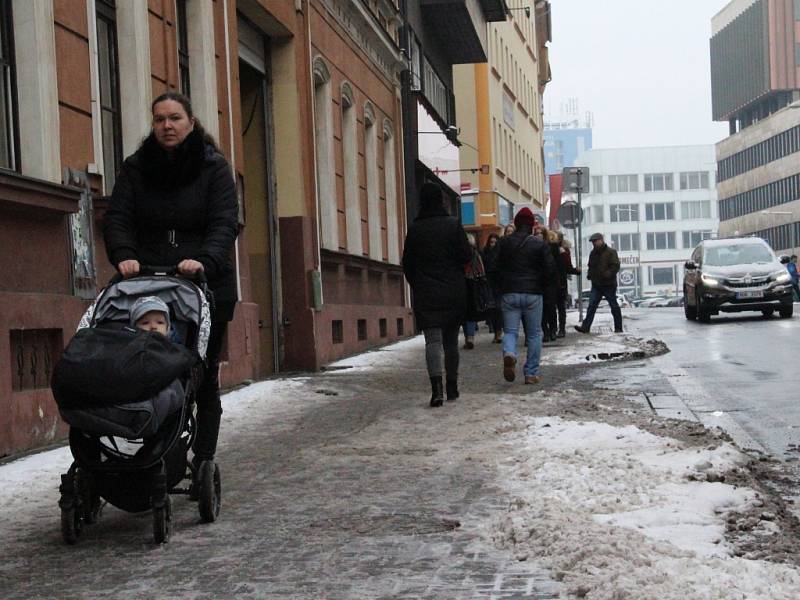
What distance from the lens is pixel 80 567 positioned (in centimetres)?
543

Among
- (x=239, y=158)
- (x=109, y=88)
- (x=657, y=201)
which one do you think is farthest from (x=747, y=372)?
(x=657, y=201)

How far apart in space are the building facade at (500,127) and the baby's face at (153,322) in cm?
3382

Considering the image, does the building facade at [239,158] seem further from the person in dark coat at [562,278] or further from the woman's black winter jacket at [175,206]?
the person in dark coat at [562,278]

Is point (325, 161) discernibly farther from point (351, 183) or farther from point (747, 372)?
point (747, 372)

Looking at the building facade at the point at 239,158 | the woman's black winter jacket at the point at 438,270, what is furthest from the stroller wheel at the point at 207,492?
the woman's black winter jacket at the point at 438,270

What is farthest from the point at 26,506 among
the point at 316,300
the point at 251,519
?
the point at 316,300

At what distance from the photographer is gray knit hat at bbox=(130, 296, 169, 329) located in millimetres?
5840

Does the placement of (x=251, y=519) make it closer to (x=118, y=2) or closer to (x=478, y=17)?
(x=118, y=2)

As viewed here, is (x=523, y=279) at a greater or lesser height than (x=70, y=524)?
greater

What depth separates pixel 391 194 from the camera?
88.0 feet

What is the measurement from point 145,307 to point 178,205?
0.84m

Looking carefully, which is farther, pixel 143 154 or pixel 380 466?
pixel 380 466

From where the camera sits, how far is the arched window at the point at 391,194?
26.3 meters

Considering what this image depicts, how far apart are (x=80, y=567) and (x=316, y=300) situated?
1206 centimetres
